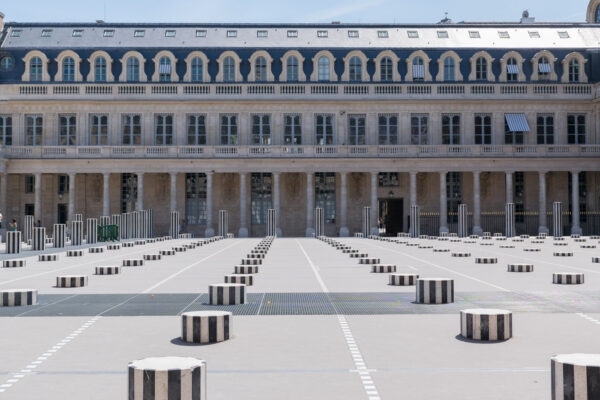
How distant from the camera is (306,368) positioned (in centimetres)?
875

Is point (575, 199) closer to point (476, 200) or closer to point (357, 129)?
point (476, 200)

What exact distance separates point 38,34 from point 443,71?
39.2 m

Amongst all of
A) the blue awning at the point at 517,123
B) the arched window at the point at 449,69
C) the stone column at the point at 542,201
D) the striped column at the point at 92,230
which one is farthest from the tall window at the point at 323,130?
the striped column at the point at 92,230

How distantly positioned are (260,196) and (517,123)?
24636 mm

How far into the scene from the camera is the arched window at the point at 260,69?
216ft

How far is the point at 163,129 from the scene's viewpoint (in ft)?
214

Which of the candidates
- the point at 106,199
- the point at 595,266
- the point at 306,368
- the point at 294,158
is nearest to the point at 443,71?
the point at 294,158

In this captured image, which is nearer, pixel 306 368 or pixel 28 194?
pixel 306 368

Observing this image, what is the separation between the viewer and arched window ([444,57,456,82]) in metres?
66.3

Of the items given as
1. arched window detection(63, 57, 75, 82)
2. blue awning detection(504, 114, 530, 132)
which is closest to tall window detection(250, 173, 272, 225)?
arched window detection(63, 57, 75, 82)

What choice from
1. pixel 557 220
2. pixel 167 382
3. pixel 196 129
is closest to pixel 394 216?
pixel 557 220

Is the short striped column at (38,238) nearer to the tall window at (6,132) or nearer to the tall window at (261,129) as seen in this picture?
the tall window at (261,129)

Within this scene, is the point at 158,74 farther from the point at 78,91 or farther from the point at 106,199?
the point at 106,199

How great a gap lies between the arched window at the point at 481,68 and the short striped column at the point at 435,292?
54940 millimetres
